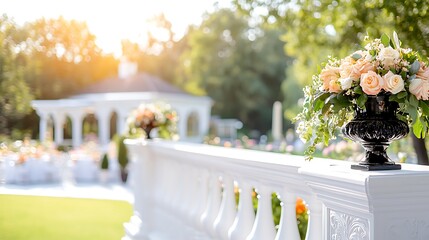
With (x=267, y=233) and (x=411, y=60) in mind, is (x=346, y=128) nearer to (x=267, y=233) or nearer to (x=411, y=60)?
(x=411, y=60)

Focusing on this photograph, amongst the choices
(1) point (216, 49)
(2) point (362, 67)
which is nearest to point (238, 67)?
(1) point (216, 49)

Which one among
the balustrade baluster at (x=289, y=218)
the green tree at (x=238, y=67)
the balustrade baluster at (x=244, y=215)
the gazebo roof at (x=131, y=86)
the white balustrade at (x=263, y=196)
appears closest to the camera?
the white balustrade at (x=263, y=196)

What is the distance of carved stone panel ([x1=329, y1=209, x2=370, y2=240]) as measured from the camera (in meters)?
2.35

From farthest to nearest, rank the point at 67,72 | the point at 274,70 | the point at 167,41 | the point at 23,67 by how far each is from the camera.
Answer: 1. the point at 167,41
2. the point at 274,70
3. the point at 67,72
4. the point at 23,67

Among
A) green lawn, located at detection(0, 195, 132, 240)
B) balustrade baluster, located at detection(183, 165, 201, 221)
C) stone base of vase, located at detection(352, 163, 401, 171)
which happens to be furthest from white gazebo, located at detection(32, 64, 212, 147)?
stone base of vase, located at detection(352, 163, 401, 171)

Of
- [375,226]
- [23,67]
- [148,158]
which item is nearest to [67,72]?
[23,67]

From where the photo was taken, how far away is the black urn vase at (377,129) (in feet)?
7.97

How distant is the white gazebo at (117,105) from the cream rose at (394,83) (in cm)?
1704

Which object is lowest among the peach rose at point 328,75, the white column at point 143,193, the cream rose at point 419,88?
the white column at point 143,193

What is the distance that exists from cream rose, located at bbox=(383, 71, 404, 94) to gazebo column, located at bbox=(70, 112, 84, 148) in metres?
20.9

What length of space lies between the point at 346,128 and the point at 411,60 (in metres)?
0.41

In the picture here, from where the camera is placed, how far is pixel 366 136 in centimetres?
246

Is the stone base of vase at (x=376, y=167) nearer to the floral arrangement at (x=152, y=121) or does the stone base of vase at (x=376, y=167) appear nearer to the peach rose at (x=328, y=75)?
the peach rose at (x=328, y=75)

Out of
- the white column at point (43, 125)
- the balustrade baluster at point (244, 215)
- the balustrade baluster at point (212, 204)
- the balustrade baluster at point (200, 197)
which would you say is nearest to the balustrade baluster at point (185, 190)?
the balustrade baluster at point (200, 197)
